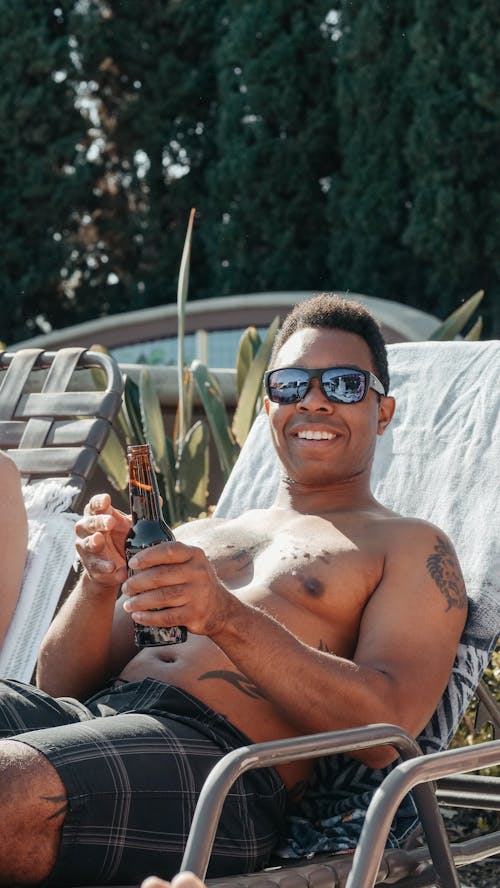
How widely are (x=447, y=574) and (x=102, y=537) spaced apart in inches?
28.6

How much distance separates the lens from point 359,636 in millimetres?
2475

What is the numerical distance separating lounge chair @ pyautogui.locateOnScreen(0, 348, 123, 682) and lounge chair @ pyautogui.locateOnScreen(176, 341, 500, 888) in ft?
1.55

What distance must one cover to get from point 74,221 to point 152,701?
17114 mm

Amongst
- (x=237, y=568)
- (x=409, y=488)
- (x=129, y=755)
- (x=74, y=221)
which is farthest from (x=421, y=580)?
(x=74, y=221)

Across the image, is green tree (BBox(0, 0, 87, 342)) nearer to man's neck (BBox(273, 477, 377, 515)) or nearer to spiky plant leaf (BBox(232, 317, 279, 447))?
spiky plant leaf (BBox(232, 317, 279, 447))

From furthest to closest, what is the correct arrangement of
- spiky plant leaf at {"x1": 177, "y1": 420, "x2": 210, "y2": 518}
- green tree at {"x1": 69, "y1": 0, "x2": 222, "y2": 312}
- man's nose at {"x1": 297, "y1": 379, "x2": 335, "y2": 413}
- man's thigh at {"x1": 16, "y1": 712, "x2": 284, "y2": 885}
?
1. green tree at {"x1": 69, "y1": 0, "x2": 222, "y2": 312}
2. spiky plant leaf at {"x1": 177, "y1": 420, "x2": 210, "y2": 518}
3. man's nose at {"x1": 297, "y1": 379, "x2": 335, "y2": 413}
4. man's thigh at {"x1": 16, "y1": 712, "x2": 284, "y2": 885}

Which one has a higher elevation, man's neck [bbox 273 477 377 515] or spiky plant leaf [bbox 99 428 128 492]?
man's neck [bbox 273 477 377 515]

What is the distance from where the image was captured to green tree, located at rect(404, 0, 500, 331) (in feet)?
46.9

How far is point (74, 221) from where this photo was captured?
1880 centimetres

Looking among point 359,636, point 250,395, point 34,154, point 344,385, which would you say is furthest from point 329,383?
point 34,154

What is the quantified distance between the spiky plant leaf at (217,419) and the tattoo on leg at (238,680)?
8.87 feet

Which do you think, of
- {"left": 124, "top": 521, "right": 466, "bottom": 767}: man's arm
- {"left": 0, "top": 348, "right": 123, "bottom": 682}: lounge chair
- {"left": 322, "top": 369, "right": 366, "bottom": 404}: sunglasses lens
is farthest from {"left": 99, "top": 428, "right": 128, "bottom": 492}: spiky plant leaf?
{"left": 124, "top": 521, "right": 466, "bottom": 767}: man's arm

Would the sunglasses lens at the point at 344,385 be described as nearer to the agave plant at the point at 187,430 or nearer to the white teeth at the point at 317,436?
the white teeth at the point at 317,436

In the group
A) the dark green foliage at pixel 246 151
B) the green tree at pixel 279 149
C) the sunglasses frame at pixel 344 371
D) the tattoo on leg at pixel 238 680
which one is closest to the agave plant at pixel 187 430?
the sunglasses frame at pixel 344 371
